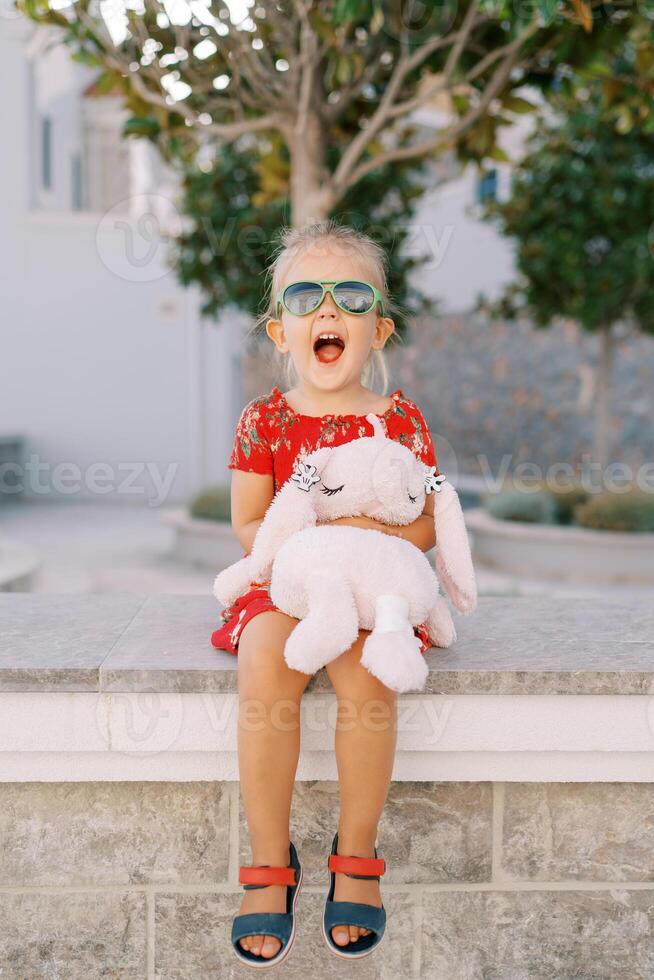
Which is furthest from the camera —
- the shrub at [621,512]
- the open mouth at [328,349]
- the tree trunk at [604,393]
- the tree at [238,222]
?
the tree trunk at [604,393]

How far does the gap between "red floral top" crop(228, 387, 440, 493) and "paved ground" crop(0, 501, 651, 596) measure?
2978mm

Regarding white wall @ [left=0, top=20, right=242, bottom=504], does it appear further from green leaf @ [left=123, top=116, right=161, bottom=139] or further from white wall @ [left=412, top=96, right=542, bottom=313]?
green leaf @ [left=123, top=116, right=161, bottom=139]

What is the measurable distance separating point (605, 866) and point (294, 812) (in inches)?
22.6

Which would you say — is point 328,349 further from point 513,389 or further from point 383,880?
point 513,389

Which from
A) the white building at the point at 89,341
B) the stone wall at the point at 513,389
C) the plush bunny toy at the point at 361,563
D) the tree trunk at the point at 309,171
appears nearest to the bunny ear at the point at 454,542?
the plush bunny toy at the point at 361,563

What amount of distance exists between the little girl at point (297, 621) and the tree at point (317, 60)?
5.77 feet

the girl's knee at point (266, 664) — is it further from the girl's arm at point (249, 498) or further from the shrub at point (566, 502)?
the shrub at point (566, 502)

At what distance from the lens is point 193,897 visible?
1.63 meters

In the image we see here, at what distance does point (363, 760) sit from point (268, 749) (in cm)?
16

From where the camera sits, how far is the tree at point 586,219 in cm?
757

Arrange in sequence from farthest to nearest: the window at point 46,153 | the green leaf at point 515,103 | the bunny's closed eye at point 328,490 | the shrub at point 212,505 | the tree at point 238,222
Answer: the window at point 46,153 → the shrub at point 212,505 → the tree at point 238,222 → the green leaf at point 515,103 → the bunny's closed eye at point 328,490

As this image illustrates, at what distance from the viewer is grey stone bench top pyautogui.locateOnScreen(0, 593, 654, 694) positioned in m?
1.57

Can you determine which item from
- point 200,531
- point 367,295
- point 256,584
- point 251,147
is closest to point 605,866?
point 256,584

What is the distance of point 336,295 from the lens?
6.08 ft
